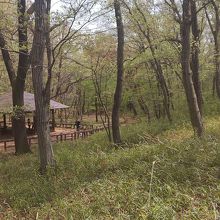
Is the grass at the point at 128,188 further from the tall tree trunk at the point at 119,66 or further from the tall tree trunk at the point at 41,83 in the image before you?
the tall tree trunk at the point at 119,66

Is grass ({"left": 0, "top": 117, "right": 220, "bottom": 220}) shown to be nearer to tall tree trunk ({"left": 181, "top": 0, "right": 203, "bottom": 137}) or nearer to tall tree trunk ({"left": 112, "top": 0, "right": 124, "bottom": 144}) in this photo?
tall tree trunk ({"left": 181, "top": 0, "right": 203, "bottom": 137})

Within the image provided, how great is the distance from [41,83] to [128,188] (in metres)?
4.32

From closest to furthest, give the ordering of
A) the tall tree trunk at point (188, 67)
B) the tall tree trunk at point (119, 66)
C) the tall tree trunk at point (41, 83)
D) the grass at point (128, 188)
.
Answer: the grass at point (128, 188), the tall tree trunk at point (41, 83), the tall tree trunk at point (188, 67), the tall tree trunk at point (119, 66)

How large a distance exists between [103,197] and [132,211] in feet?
3.26

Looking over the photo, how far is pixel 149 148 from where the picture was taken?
9250 mm

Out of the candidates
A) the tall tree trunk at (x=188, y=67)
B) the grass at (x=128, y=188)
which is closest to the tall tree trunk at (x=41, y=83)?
the grass at (x=128, y=188)

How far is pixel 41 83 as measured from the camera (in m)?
9.34

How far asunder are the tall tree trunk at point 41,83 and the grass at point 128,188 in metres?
0.65

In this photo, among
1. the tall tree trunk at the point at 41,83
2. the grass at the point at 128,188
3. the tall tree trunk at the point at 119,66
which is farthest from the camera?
the tall tree trunk at the point at 119,66

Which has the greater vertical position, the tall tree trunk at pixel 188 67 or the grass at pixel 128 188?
the tall tree trunk at pixel 188 67

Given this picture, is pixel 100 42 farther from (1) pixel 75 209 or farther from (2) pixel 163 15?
(1) pixel 75 209

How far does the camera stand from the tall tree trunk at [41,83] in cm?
909

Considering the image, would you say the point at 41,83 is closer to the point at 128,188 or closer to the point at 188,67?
the point at 128,188

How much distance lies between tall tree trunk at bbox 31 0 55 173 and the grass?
0.65 m
